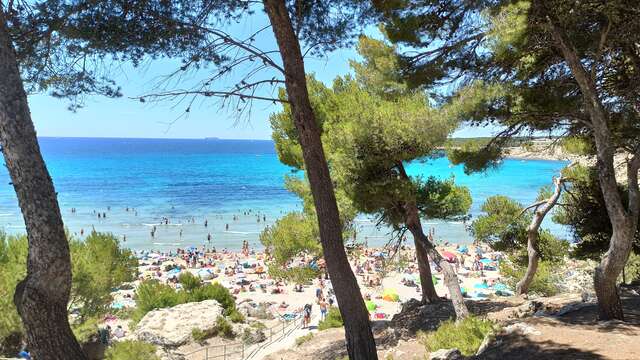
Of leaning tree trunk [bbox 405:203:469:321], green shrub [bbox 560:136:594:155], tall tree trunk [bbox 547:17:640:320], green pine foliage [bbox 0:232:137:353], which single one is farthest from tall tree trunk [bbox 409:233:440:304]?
green pine foliage [bbox 0:232:137:353]

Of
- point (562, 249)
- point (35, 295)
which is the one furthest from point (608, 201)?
point (562, 249)

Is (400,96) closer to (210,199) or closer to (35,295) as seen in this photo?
(35,295)

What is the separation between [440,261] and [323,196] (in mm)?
4772

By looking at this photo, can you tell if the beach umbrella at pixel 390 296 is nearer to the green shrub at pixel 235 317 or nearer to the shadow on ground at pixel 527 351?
the green shrub at pixel 235 317

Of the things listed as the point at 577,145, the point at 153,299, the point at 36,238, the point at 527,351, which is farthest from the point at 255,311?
the point at 36,238

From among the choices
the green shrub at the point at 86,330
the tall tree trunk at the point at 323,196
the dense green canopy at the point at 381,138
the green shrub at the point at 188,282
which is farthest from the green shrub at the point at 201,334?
the tall tree trunk at the point at 323,196

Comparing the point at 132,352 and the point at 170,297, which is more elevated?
the point at 132,352

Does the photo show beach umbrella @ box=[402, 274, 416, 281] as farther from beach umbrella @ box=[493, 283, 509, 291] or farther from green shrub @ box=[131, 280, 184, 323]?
green shrub @ box=[131, 280, 184, 323]

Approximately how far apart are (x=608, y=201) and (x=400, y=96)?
4535 millimetres

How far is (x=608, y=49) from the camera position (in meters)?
5.70

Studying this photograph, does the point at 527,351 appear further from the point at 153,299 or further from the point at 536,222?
the point at 153,299

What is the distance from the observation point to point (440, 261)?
8.28 m

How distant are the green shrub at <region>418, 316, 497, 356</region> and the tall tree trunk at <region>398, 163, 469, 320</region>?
107 centimetres

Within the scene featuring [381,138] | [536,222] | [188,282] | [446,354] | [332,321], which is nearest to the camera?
[446,354]
